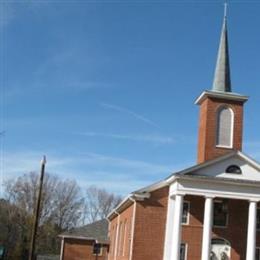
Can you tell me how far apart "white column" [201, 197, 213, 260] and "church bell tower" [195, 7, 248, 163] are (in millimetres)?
4106

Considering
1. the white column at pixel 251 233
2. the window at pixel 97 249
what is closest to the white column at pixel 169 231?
the white column at pixel 251 233

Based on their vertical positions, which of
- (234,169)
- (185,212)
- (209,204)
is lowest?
(185,212)

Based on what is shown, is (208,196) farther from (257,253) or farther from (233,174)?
(257,253)

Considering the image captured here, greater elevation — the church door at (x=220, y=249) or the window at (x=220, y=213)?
the window at (x=220, y=213)

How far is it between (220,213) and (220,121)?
20.7ft

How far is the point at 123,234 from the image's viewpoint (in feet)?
133

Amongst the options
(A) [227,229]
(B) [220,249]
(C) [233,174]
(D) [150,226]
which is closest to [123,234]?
(D) [150,226]

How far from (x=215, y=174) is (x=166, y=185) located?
3346 mm

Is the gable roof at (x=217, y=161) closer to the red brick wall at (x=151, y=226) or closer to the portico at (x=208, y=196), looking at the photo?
the portico at (x=208, y=196)

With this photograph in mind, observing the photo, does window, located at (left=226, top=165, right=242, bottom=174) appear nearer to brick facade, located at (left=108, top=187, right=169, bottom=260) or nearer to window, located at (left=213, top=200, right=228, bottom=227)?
window, located at (left=213, top=200, right=228, bottom=227)

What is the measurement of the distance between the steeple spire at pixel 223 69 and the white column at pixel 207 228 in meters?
9.14

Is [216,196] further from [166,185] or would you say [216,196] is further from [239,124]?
[239,124]

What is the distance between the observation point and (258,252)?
3444 cm

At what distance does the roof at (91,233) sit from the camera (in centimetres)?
4838
